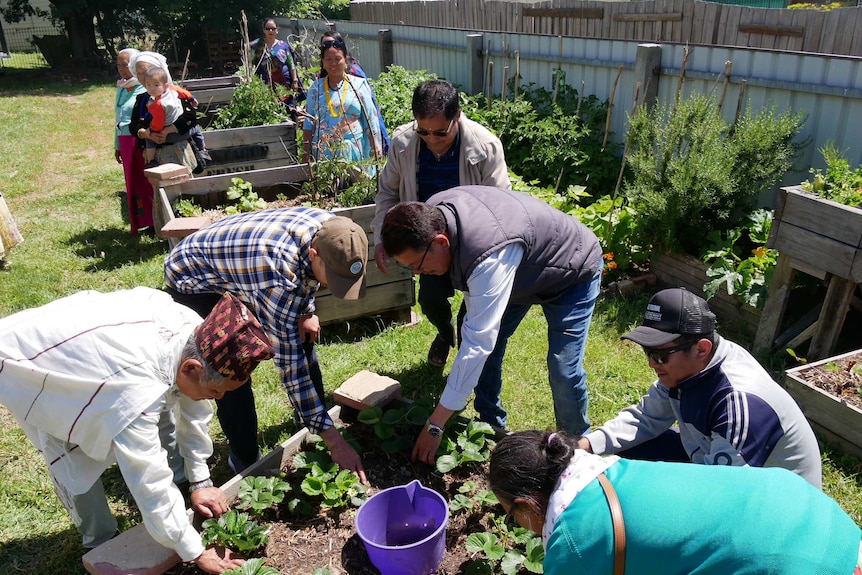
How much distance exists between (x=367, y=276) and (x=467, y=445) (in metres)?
1.83

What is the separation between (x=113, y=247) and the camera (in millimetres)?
6648

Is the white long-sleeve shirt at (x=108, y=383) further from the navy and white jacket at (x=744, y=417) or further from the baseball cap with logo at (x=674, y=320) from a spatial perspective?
the navy and white jacket at (x=744, y=417)

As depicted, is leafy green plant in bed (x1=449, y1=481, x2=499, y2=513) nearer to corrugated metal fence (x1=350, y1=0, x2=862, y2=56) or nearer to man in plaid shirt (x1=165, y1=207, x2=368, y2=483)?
man in plaid shirt (x1=165, y1=207, x2=368, y2=483)

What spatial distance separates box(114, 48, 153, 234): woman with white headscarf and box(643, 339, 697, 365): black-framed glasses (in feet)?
18.5

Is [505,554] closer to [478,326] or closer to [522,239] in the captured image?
[478,326]

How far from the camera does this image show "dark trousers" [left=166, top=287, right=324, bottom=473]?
9.90 ft

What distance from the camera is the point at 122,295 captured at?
2.44m

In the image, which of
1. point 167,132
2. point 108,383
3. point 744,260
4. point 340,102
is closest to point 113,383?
point 108,383

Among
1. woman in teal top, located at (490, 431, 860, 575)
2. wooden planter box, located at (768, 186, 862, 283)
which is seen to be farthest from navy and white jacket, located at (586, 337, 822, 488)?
wooden planter box, located at (768, 186, 862, 283)

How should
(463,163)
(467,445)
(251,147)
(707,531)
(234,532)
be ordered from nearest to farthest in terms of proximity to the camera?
(707,531) → (234,532) → (467,445) → (463,163) → (251,147)

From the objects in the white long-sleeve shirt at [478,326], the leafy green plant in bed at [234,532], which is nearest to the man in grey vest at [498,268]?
the white long-sleeve shirt at [478,326]

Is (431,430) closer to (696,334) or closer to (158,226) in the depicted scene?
(696,334)

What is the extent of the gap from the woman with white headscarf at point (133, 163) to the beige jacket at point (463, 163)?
3.66 m

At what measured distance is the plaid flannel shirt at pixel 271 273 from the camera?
2.73m
